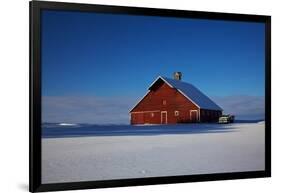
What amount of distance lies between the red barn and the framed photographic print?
11 millimetres

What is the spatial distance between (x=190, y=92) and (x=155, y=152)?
74 centimetres

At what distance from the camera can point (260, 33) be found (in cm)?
634

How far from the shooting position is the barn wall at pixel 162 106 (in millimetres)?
5867

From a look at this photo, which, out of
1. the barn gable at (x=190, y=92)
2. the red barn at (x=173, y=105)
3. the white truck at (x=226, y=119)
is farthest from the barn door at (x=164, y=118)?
the white truck at (x=226, y=119)

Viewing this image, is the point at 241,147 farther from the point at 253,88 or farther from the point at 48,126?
the point at 48,126

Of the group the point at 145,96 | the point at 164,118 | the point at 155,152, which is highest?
the point at 145,96

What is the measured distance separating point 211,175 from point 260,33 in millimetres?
1657

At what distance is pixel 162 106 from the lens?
603cm

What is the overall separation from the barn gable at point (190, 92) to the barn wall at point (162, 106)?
41 millimetres

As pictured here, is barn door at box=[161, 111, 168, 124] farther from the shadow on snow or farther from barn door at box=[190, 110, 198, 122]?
barn door at box=[190, 110, 198, 122]

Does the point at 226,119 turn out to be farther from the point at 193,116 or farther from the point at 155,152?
the point at 155,152

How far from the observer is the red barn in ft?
19.3

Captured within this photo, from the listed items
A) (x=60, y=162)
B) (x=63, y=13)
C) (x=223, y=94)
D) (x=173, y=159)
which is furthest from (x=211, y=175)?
(x=63, y=13)

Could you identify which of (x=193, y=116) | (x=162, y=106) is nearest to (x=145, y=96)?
(x=162, y=106)
